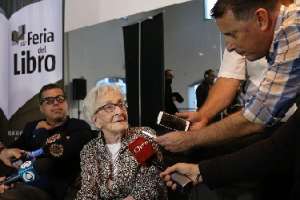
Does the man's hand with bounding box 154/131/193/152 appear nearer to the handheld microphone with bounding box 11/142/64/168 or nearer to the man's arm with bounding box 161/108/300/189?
the man's arm with bounding box 161/108/300/189

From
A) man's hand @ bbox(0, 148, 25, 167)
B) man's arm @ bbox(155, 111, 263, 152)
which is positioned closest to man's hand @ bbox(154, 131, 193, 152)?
man's arm @ bbox(155, 111, 263, 152)

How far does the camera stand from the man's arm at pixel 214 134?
4.56ft

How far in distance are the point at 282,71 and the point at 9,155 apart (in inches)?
93.0

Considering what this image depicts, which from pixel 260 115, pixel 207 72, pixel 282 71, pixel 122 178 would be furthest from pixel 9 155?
pixel 282 71

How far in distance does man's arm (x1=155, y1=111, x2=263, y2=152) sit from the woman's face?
0.77 m

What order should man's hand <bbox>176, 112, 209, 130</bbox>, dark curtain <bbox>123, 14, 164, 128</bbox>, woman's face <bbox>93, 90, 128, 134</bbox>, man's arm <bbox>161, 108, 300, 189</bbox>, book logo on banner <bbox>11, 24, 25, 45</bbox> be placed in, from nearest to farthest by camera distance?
man's arm <bbox>161, 108, 300, 189</bbox>, man's hand <bbox>176, 112, 209, 130</bbox>, woman's face <bbox>93, 90, 128, 134</bbox>, dark curtain <bbox>123, 14, 164, 128</bbox>, book logo on banner <bbox>11, 24, 25, 45</bbox>

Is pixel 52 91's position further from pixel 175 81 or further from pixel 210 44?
pixel 210 44

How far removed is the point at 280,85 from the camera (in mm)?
1153

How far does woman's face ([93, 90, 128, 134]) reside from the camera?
243 cm

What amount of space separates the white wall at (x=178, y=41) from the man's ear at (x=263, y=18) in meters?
2.11

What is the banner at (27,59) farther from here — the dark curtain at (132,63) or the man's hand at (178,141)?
the man's hand at (178,141)

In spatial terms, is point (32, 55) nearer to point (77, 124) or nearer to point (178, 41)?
point (77, 124)

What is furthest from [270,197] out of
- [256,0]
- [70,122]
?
[70,122]

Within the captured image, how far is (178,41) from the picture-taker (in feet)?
12.1
